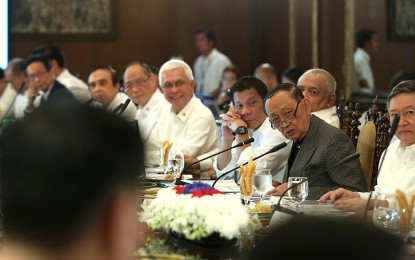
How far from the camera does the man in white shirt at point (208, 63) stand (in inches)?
464

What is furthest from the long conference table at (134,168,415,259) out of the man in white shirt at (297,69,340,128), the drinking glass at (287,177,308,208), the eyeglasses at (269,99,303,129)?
the man in white shirt at (297,69,340,128)

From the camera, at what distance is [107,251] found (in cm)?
131

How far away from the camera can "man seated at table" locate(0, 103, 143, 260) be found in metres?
1.27

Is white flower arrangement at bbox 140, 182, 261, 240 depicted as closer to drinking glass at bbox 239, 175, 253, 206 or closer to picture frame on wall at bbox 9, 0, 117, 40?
drinking glass at bbox 239, 175, 253, 206

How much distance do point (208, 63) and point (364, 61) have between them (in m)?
2.91

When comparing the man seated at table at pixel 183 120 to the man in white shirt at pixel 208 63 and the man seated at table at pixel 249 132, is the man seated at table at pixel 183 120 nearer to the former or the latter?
the man seated at table at pixel 249 132

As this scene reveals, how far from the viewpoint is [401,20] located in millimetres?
9492

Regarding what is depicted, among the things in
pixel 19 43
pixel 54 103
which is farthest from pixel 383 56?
pixel 54 103

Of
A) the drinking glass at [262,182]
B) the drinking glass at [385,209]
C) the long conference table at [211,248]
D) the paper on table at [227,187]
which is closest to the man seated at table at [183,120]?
the paper on table at [227,187]

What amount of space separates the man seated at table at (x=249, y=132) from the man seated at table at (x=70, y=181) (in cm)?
357

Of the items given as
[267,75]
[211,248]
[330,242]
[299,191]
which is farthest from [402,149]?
[267,75]

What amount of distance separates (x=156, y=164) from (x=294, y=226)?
4.70 metres

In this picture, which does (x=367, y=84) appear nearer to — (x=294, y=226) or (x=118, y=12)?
(x=118, y=12)

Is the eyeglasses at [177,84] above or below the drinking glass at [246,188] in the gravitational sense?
above
